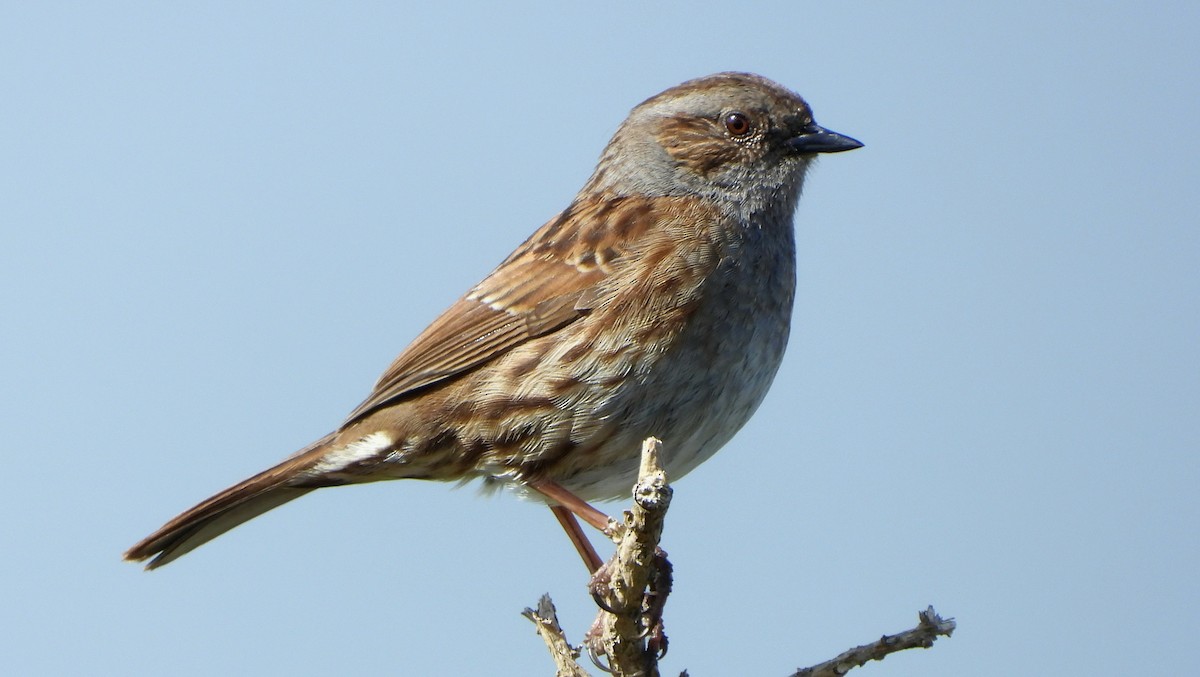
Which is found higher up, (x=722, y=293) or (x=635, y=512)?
(x=722, y=293)

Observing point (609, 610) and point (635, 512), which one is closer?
point (635, 512)

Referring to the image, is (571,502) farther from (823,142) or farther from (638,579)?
(823,142)

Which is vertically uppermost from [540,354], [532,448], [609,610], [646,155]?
[646,155]

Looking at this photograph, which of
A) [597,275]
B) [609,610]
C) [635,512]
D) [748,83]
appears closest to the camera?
[635,512]

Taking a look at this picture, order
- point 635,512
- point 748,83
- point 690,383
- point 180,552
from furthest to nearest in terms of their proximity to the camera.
A: 1. point 748,83
2. point 180,552
3. point 690,383
4. point 635,512

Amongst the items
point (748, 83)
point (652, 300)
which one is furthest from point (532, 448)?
point (748, 83)

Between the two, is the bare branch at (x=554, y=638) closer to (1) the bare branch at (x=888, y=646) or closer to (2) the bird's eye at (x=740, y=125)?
(1) the bare branch at (x=888, y=646)

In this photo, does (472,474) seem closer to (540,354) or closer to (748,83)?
(540,354)
